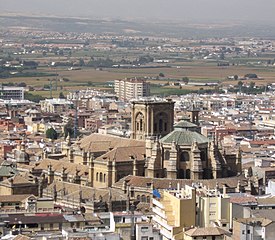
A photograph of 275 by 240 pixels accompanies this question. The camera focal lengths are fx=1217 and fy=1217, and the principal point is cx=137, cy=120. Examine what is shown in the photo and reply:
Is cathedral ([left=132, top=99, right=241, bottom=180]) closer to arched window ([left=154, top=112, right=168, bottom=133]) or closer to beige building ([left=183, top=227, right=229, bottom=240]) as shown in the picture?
arched window ([left=154, top=112, right=168, bottom=133])

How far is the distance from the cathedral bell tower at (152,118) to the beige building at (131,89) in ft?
249

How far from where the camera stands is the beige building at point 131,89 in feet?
465

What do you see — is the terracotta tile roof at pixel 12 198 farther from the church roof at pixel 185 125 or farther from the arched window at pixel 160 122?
the arched window at pixel 160 122

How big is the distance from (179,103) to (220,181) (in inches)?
2468

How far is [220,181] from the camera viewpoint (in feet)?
187

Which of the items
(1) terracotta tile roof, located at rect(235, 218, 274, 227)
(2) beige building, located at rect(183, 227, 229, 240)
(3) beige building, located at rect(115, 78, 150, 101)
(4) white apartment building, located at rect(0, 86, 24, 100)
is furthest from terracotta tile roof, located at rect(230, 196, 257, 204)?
(4) white apartment building, located at rect(0, 86, 24, 100)

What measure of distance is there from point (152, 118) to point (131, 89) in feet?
267

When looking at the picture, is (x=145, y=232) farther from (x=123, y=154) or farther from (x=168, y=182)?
(x=123, y=154)

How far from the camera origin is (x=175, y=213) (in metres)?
47.1

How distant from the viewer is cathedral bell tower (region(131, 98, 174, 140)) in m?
62.8

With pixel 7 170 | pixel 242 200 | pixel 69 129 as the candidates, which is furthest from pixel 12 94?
pixel 242 200

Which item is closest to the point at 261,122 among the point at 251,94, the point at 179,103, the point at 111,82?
the point at 179,103

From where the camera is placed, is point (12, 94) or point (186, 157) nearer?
point (186, 157)

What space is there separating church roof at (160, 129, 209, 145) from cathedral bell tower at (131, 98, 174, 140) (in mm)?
3510
